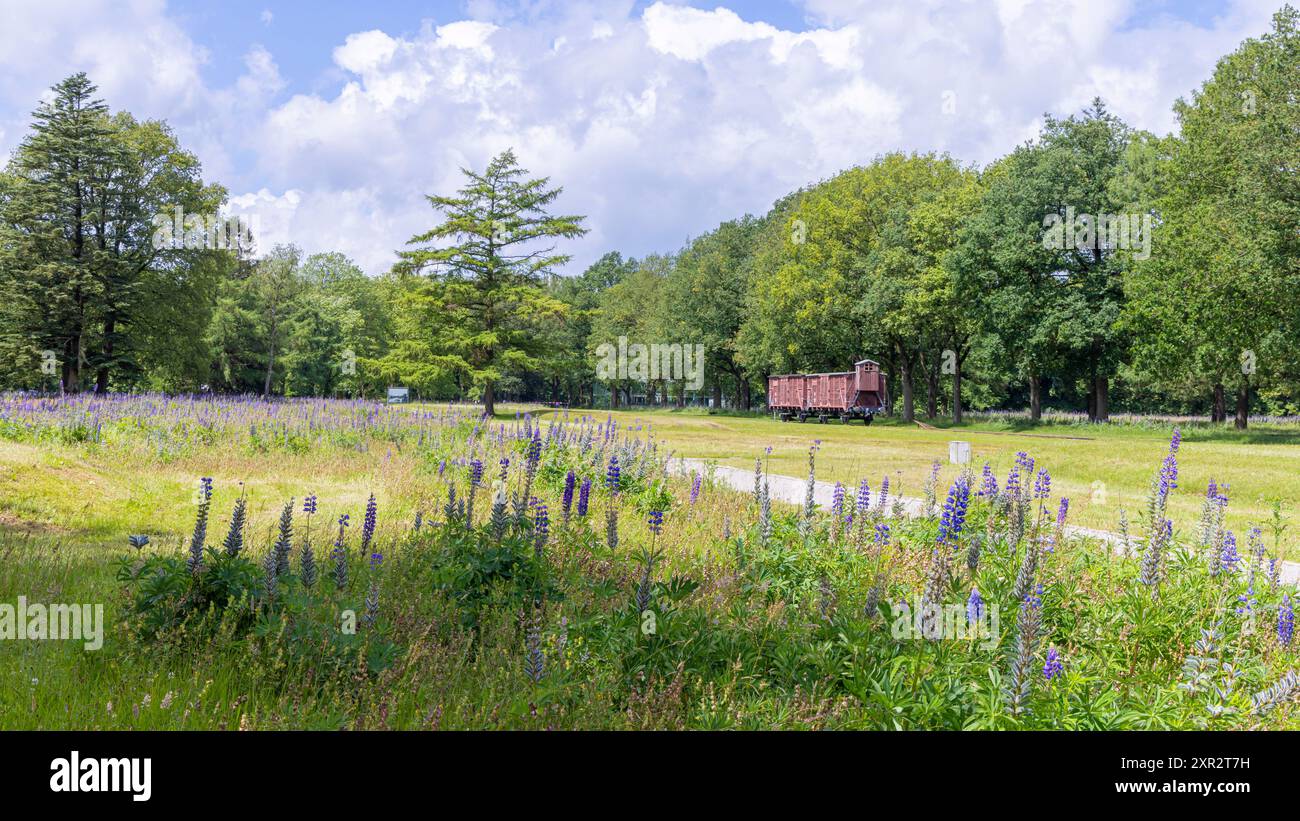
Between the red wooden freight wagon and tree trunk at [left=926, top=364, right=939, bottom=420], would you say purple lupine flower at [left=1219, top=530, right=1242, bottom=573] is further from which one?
tree trunk at [left=926, top=364, right=939, bottom=420]

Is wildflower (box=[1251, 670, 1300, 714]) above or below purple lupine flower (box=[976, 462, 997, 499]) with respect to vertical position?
below

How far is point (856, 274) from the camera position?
45125 millimetres

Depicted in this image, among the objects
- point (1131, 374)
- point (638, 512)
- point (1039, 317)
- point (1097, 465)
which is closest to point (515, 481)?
point (638, 512)

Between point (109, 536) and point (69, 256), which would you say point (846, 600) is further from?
point (69, 256)

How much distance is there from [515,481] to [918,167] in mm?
42665

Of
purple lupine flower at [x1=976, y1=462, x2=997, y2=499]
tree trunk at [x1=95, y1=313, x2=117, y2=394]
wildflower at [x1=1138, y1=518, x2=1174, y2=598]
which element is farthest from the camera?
tree trunk at [x1=95, y1=313, x2=117, y2=394]

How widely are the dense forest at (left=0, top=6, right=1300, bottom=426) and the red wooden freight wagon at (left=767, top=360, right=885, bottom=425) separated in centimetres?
227

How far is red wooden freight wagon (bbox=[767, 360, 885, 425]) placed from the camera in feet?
133

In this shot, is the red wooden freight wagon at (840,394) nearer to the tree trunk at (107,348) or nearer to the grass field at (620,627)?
the grass field at (620,627)

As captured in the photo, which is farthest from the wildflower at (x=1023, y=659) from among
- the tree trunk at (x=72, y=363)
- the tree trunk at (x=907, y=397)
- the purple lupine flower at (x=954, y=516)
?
the tree trunk at (x=907, y=397)

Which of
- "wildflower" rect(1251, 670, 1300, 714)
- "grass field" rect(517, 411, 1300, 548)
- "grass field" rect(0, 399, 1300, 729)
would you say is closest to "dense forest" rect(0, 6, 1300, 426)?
"grass field" rect(517, 411, 1300, 548)

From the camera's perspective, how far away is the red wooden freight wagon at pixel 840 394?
40.4 m

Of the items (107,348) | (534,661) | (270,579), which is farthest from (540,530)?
(107,348)

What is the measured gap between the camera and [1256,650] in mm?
4602
